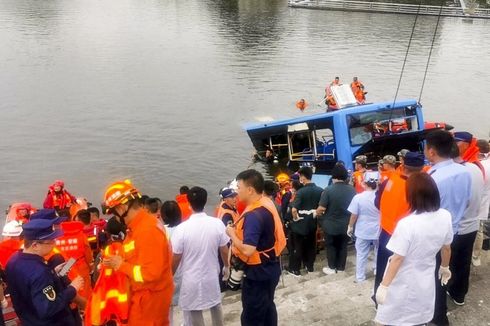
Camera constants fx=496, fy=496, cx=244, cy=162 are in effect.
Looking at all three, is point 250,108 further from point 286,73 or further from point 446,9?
point 446,9

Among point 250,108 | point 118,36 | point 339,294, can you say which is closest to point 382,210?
point 339,294

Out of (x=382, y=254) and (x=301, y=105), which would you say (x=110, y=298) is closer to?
(x=382, y=254)

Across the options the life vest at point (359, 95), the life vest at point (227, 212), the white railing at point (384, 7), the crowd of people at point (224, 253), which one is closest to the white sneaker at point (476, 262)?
the crowd of people at point (224, 253)

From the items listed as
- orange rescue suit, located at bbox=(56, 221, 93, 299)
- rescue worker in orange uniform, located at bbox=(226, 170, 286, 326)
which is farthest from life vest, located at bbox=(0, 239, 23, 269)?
rescue worker in orange uniform, located at bbox=(226, 170, 286, 326)

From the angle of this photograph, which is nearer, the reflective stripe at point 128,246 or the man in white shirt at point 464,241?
the reflective stripe at point 128,246

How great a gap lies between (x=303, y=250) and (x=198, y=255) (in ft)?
11.2

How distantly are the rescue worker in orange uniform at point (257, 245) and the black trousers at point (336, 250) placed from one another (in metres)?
2.96

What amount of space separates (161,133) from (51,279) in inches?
791

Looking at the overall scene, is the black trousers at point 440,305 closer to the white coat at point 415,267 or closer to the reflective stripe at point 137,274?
the white coat at point 415,267

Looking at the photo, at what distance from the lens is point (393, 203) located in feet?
15.9

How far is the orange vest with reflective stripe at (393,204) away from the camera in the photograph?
4773 millimetres

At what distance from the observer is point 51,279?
3.71 meters

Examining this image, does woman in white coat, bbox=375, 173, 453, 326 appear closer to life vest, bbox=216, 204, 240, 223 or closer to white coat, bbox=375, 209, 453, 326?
white coat, bbox=375, 209, 453, 326

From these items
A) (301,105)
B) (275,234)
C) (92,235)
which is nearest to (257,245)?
(275,234)
